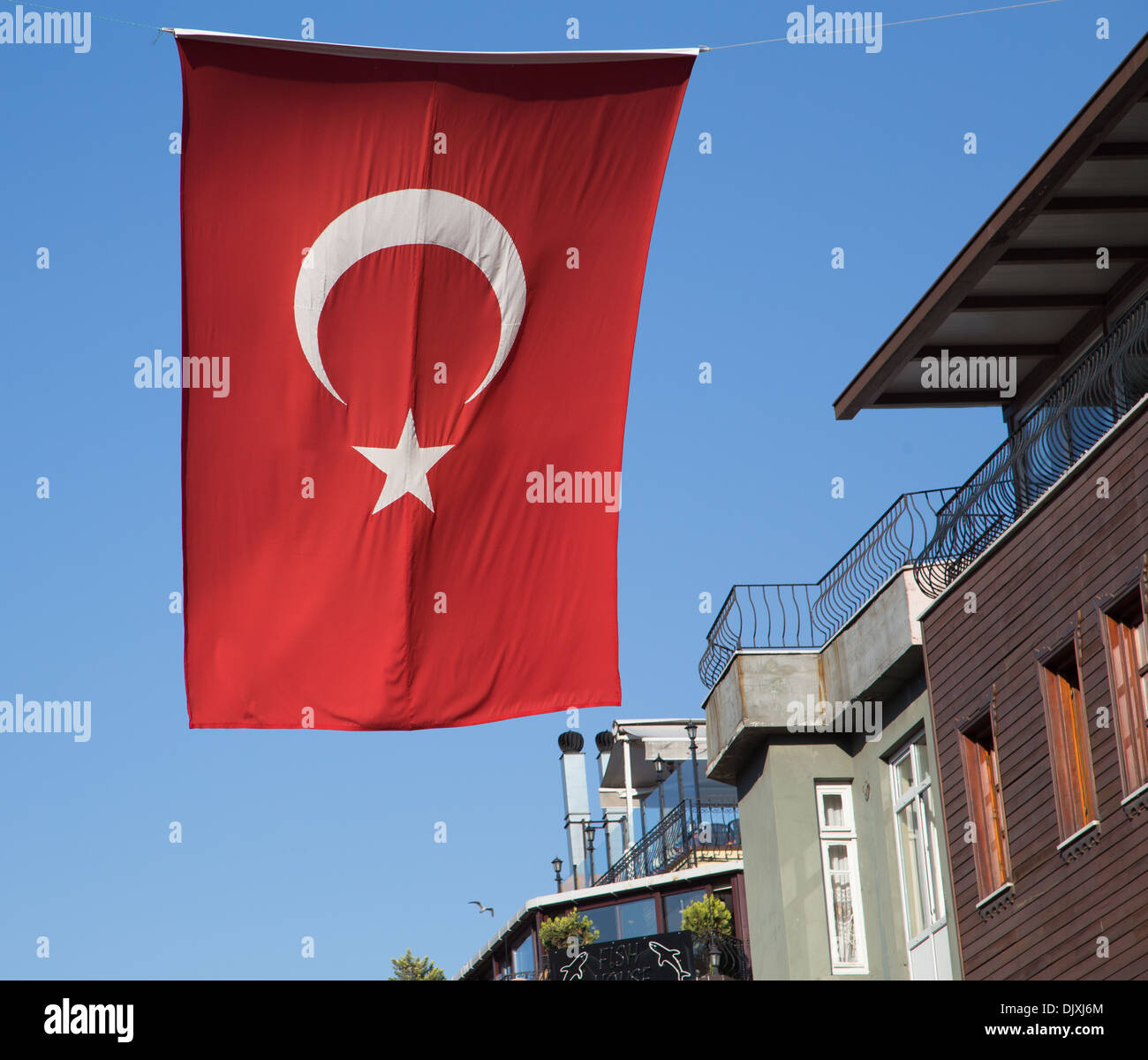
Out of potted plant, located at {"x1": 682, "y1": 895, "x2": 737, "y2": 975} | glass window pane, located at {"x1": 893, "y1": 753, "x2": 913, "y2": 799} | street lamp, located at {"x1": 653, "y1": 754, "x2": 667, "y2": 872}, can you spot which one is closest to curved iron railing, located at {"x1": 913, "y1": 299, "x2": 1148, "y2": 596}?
glass window pane, located at {"x1": 893, "y1": 753, "x2": 913, "y2": 799}

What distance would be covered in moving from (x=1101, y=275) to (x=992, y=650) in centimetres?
417

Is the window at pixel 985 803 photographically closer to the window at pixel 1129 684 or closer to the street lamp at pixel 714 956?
the window at pixel 1129 684

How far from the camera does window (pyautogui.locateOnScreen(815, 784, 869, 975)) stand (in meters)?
23.1

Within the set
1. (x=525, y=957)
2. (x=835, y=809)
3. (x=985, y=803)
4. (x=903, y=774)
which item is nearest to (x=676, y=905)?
(x=525, y=957)

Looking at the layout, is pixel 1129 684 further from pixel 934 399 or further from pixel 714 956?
pixel 714 956

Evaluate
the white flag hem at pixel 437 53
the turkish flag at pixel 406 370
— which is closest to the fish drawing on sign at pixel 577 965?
the turkish flag at pixel 406 370

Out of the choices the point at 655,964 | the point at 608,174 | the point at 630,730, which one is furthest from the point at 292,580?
the point at 630,730

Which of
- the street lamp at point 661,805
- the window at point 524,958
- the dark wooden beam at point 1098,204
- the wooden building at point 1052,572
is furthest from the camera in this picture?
the window at point 524,958

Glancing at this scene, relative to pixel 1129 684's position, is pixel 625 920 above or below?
above

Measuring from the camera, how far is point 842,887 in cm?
2320

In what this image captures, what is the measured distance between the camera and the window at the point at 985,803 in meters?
18.1

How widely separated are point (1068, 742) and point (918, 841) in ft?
17.2

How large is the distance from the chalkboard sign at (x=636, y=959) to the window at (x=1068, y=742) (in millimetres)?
20762

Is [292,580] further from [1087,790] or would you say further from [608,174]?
[1087,790]
